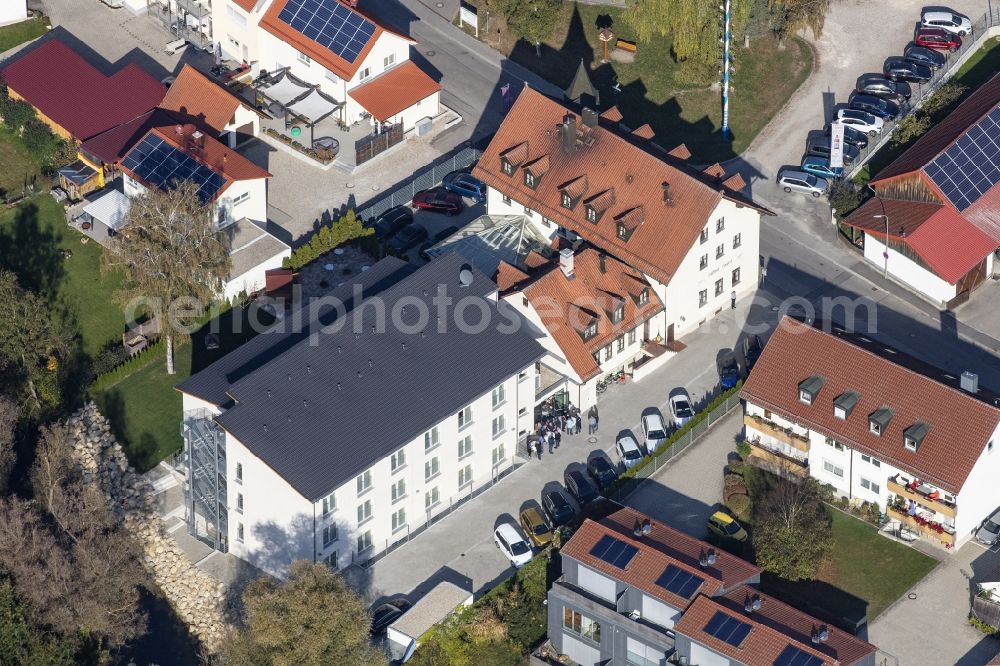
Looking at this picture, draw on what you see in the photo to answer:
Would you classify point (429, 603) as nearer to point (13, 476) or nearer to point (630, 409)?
point (630, 409)

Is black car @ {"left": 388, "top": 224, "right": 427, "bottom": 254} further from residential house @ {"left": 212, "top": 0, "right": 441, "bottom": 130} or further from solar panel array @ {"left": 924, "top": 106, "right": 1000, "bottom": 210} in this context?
solar panel array @ {"left": 924, "top": 106, "right": 1000, "bottom": 210}

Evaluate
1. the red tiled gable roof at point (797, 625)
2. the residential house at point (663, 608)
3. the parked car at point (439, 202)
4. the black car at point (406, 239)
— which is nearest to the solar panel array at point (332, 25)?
the parked car at point (439, 202)

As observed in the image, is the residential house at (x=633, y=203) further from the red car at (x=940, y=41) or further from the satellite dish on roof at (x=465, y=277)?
the red car at (x=940, y=41)

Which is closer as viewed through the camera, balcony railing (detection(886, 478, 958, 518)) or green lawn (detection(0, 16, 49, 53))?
balcony railing (detection(886, 478, 958, 518))

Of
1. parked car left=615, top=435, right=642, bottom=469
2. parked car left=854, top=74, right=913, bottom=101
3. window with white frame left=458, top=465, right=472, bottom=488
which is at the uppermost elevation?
parked car left=854, top=74, right=913, bottom=101

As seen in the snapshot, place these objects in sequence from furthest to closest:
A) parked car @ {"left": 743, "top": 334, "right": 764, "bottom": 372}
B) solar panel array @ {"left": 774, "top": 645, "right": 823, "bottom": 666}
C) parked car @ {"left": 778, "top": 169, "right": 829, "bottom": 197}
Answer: parked car @ {"left": 778, "top": 169, "right": 829, "bottom": 197}, parked car @ {"left": 743, "top": 334, "right": 764, "bottom": 372}, solar panel array @ {"left": 774, "top": 645, "right": 823, "bottom": 666}

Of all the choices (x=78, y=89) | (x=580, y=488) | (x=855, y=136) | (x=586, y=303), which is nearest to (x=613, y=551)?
(x=580, y=488)

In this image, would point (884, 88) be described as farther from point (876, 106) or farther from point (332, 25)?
point (332, 25)

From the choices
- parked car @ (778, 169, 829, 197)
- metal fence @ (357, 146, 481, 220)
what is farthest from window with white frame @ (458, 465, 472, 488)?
parked car @ (778, 169, 829, 197)
